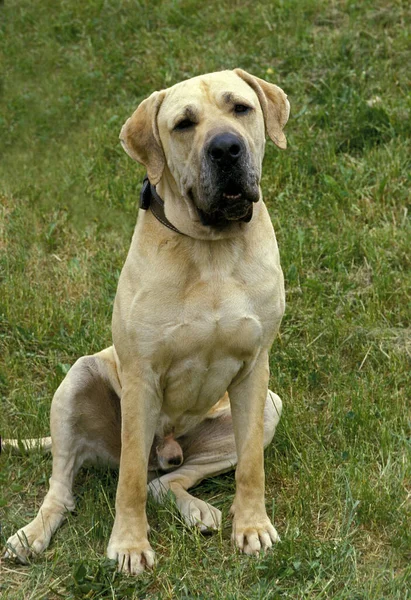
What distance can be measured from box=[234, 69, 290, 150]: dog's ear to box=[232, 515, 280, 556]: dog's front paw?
152 cm

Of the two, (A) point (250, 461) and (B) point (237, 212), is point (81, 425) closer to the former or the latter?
(A) point (250, 461)

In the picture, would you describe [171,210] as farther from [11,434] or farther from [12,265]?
[12,265]

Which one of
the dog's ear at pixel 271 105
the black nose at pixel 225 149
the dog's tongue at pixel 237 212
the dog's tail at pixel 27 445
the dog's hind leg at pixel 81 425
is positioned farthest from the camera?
the dog's tail at pixel 27 445

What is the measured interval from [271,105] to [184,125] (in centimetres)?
45

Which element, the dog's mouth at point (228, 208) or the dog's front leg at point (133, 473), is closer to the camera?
the dog's mouth at point (228, 208)

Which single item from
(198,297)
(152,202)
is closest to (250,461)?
(198,297)

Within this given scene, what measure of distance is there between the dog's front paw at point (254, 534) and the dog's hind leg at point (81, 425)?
0.75 meters

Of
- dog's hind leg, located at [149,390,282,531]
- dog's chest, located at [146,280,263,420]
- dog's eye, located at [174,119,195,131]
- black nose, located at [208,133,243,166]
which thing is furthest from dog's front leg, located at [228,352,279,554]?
dog's eye, located at [174,119,195,131]

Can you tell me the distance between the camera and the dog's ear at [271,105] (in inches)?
156

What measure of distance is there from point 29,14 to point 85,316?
4.28 metres

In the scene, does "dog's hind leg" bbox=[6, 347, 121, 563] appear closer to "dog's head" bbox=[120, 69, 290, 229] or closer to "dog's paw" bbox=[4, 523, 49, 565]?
"dog's paw" bbox=[4, 523, 49, 565]

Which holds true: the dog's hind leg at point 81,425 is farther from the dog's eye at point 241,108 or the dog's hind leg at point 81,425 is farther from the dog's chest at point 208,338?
the dog's eye at point 241,108

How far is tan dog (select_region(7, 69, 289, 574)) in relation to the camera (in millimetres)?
3693

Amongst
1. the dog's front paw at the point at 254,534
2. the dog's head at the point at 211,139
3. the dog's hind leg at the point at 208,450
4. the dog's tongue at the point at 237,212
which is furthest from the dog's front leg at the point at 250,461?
the dog's head at the point at 211,139
